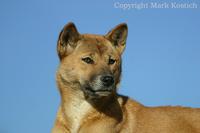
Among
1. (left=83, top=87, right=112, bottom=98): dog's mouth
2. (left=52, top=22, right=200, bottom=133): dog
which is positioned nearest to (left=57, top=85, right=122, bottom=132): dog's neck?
(left=52, top=22, right=200, bottom=133): dog

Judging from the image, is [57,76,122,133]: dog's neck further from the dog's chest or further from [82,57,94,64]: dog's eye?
[82,57,94,64]: dog's eye

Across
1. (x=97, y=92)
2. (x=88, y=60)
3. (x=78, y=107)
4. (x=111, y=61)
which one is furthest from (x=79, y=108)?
(x=111, y=61)

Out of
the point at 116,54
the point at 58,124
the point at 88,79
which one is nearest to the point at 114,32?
the point at 116,54

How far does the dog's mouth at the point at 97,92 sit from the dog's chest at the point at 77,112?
294 mm

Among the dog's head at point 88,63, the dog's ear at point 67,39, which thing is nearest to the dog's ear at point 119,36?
the dog's head at point 88,63

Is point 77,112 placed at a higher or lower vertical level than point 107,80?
lower

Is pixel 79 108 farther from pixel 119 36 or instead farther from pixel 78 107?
pixel 119 36

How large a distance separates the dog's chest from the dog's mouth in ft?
0.96

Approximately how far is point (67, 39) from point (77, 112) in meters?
1.78

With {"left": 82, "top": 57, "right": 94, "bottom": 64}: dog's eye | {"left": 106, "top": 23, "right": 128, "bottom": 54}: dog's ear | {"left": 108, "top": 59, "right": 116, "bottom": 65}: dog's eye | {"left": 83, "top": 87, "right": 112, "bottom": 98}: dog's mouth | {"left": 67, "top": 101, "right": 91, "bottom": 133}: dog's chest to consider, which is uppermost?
{"left": 106, "top": 23, "right": 128, "bottom": 54}: dog's ear

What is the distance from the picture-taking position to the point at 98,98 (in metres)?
12.5

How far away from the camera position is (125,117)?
1312 centimetres

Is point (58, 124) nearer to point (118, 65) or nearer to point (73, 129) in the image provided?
point (73, 129)

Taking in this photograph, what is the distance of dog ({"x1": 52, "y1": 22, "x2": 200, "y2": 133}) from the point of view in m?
12.4
